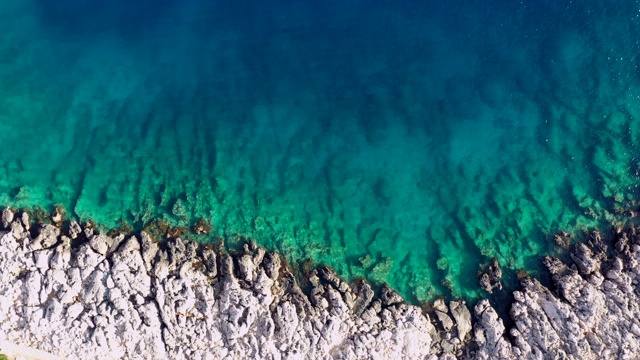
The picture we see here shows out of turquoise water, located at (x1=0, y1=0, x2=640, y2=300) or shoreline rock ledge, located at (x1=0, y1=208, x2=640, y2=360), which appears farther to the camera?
turquoise water, located at (x1=0, y1=0, x2=640, y2=300)

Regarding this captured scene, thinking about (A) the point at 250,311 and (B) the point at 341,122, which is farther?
(B) the point at 341,122

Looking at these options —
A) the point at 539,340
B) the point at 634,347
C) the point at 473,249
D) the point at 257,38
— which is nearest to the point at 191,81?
the point at 257,38

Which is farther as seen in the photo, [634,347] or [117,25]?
[117,25]

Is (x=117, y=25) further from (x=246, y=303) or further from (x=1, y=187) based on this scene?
Answer: (x=246, y=303)

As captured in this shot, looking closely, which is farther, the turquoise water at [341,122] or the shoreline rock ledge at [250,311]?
the turquoise water at [341,122]

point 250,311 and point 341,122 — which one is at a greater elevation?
point 341,122
